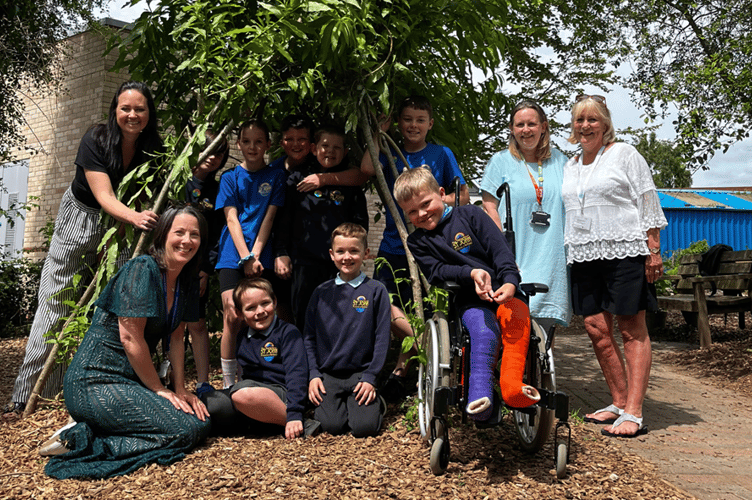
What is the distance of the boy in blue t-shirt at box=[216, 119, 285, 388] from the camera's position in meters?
4.05

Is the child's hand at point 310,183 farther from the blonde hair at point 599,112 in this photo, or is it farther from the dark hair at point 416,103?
the blonde hair at point 599,112

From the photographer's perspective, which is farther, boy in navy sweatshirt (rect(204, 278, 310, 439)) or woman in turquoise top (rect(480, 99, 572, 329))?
woman in turquoise top (rect(480, 99, 572, 329))

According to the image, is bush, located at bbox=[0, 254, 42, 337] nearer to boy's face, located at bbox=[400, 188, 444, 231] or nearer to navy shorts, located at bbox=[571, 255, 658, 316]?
boy's face, located at bbox=[400, 188, 444, 231]

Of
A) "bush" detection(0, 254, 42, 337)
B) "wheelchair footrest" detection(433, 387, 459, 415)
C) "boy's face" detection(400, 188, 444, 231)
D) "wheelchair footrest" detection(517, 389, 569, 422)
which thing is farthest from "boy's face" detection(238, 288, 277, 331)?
Result: "bush" detection(0, 254, 42, 337)

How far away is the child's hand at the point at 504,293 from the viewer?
2.92 meters

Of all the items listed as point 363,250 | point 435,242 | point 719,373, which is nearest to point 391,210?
point 363,250

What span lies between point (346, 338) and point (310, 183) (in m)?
1.07

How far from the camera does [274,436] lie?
353 cm

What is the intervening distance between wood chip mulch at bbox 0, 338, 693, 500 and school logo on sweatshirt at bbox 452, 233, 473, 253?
104cm

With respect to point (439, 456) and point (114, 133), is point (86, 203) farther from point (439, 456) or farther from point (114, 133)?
point (439, 456)

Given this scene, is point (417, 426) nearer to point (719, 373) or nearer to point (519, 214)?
point (519, 214)

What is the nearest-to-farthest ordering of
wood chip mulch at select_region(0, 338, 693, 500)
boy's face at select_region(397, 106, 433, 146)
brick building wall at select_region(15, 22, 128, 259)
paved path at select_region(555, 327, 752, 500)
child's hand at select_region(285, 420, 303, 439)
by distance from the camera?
wood chip mulch at select_region(0, 338, 693, 500)
paved path at select_region(555, 327, 752, 500)
child's hand at select_region(285, 420, 303, 439)
boy's face at select_region(397, 106, 433, 146)
brick building wall at select_region(15, 22, 128, 259)

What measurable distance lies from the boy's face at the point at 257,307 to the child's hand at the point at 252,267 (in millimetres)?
323

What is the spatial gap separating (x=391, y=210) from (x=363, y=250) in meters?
0.36
